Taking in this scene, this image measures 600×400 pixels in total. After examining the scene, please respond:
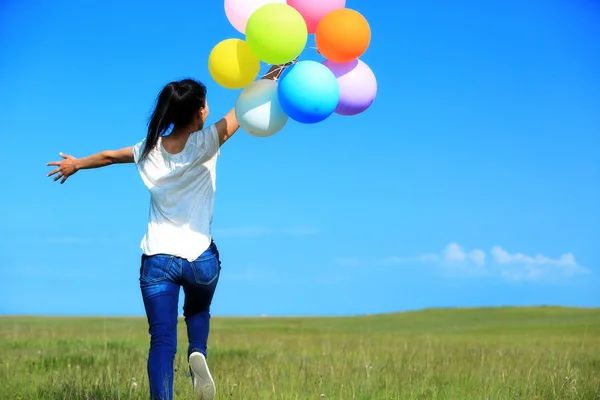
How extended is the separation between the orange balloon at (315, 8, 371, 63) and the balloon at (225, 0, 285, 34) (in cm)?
44

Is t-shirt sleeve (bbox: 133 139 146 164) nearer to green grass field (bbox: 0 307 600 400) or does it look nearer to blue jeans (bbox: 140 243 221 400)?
blue jeans (bbox: 140 243 221 400)

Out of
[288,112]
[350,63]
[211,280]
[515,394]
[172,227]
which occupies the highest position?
[350,63]

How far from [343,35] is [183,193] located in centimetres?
170

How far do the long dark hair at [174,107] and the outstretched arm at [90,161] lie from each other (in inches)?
9.1

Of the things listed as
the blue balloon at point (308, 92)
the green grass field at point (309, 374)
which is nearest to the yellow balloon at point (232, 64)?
the blue balloon at point (308, 92)

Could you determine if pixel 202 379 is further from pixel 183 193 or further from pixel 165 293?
pixel 183 193

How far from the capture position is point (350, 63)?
559 centimetres

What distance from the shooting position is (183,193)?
16.6 feet

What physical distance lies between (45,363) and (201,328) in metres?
4.58

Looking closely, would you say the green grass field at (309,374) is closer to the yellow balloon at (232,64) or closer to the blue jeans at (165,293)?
the blue jeans at (165,293)

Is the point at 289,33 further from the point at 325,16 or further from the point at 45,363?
the point at 45,363

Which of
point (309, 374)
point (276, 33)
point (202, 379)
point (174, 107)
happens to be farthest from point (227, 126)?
point (309, 374)

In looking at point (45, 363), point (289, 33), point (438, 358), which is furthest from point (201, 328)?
point (438, 358)

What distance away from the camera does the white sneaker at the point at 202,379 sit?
5066 mm
